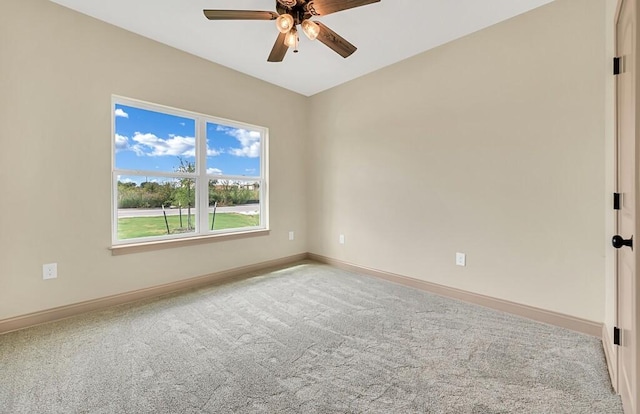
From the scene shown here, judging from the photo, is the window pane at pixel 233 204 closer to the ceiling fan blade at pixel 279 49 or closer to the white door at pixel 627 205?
the ceiling fan blade at pixel 279 49

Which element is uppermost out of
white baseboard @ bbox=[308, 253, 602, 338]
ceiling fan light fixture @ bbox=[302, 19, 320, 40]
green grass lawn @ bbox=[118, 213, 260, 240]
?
ceiling fan light fixture @ bbox=[302, 19, 320, 40]

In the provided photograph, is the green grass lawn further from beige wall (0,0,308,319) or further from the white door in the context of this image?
the white door

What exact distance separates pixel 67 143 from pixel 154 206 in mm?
933

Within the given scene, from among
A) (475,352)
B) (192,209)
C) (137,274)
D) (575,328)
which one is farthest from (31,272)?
(575,328)

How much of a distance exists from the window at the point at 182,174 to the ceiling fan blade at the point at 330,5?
199 centimetres

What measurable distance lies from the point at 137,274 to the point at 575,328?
4015 mm

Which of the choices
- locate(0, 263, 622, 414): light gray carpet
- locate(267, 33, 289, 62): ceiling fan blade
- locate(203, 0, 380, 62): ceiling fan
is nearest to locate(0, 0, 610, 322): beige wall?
locate(0, 263, 622, 414): light gray carpet

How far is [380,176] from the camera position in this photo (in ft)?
11.5

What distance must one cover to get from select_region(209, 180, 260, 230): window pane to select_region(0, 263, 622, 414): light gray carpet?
1223 mm

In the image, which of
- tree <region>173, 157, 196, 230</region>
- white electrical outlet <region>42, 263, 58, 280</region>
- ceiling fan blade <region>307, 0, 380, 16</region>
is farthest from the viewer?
tree <region>173, 157, 196, 230</region>

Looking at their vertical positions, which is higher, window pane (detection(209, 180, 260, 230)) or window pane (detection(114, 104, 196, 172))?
window pane (detection(114, 104, 196, 172))

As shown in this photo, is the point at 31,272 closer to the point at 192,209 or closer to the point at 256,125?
the point at 192,209

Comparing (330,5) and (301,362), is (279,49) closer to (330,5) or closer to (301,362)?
(330,5)

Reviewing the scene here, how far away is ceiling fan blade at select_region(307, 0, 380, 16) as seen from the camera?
72.9 inches
